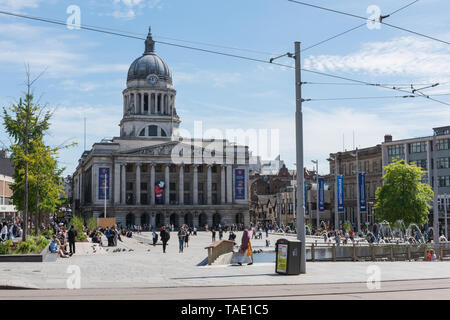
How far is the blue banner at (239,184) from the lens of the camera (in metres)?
118

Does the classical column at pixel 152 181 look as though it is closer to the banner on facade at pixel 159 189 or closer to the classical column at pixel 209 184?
the banner on facade at pixel 159 189

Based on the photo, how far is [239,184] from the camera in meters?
119

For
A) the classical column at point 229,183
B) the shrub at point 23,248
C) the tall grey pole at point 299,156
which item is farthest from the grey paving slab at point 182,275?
the classical column at point 229,183

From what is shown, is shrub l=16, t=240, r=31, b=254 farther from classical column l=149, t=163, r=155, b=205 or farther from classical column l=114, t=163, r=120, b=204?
classical column l=149, t=163, r=155, b=205

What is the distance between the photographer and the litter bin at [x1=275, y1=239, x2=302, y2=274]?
21156 mm

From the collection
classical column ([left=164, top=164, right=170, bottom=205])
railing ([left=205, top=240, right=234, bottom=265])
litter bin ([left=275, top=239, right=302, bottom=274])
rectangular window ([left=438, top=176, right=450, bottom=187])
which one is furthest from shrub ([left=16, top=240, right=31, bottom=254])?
classical column ([left=164, top=164, right=170, bottom=205])

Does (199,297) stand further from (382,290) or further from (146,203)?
(146,203)

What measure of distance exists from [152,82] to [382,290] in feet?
405

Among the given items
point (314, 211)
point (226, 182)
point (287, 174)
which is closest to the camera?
point (314, 211)

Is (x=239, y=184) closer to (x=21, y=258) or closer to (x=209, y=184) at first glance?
(x=209, y=184)

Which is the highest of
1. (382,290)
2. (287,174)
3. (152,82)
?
(152,82)

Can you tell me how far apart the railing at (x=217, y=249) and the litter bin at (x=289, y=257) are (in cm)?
558
